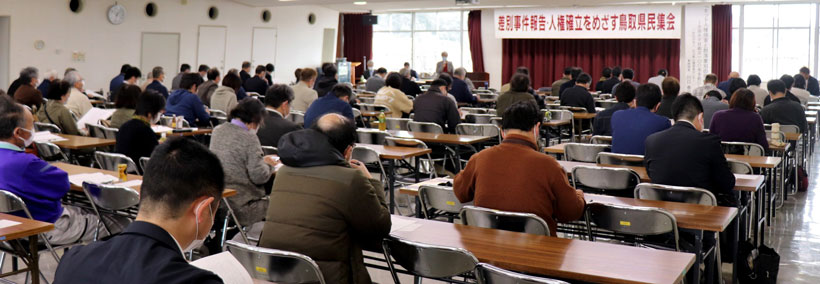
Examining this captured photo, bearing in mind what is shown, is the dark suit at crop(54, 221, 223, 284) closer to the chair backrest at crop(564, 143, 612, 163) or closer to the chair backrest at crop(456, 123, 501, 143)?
the chair backrest at crop(564, 143, 612, 163)

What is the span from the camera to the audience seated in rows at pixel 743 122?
6668mm

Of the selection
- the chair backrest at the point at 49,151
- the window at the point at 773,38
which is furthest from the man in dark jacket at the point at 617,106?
the window at the point at 773,38

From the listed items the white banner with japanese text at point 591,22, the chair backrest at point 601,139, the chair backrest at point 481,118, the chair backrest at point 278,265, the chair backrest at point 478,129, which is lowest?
the chair backrest at point 278,265

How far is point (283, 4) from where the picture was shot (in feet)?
60.2

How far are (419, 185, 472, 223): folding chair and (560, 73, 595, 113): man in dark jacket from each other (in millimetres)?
6942

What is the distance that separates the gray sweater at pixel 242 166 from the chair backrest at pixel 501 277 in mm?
2259

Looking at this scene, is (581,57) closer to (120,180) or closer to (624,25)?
(624,25)

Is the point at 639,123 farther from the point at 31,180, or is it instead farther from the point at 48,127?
the point at 48,127

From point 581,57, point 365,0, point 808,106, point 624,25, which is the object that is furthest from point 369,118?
point 581,57

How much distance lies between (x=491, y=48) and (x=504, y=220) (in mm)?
17028

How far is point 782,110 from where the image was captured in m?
8.39

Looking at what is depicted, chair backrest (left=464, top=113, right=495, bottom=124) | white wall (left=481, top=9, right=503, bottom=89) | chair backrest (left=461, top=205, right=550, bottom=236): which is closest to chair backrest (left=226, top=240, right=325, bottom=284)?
chair backrest (left=461, top=205, right=550, bottom=236)

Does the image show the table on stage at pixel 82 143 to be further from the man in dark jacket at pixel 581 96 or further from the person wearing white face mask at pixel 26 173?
the man in dark jacket at pixel 581 96

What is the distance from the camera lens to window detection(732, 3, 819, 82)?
54.3 feet
